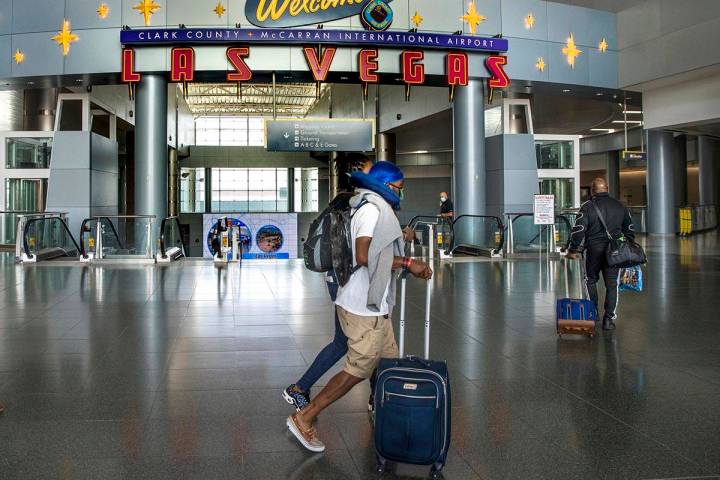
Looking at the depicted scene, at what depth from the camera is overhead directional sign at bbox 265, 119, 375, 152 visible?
69.7 feet

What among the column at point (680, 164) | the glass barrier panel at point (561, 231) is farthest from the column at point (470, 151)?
the column at point (680, 164)

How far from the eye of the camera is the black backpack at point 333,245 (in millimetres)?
4051

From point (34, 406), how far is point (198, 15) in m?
16.0

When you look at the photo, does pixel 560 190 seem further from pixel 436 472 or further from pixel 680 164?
pixel 436 472

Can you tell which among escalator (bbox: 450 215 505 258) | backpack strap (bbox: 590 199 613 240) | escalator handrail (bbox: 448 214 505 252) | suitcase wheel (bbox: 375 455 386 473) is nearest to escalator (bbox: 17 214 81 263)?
escalator handrail (bbox: 448 214 505 252)

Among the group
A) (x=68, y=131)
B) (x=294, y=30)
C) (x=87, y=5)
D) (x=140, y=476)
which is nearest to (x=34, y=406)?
(x=140, y=476)

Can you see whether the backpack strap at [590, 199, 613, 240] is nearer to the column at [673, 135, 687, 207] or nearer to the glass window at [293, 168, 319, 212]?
the column at [673, 135, 687, 207]

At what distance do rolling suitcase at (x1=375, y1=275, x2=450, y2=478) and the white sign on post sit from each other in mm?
13407

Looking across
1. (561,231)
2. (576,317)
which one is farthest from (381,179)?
(561,231)

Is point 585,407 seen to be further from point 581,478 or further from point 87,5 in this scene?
point 87,5

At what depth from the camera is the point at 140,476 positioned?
3.69 m

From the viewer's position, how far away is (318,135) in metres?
21.3

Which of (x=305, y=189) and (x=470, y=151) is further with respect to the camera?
(x=305, y=189)

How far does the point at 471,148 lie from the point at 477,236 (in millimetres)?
2626
